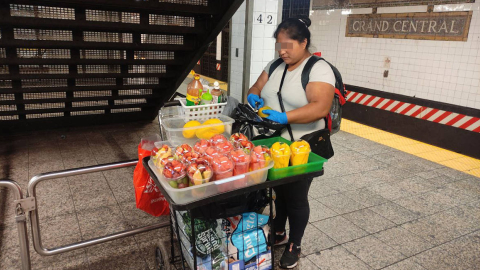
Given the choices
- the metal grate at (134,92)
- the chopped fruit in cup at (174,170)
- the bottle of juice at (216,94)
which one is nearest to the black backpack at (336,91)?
the bottle of juice at (216,94)

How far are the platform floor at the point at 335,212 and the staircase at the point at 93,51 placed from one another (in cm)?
71

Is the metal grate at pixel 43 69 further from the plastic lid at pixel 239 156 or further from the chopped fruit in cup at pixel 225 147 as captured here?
the plastic lid at pixel 239 156

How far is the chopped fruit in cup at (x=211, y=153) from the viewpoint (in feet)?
5.59

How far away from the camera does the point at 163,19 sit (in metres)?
4.11

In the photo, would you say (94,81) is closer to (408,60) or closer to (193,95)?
(193,95)

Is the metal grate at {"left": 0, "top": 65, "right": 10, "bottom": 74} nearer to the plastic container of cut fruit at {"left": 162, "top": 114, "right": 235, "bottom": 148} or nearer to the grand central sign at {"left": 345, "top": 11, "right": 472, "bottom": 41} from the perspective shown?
the plastic container of cut fruit at {"left": 162, "top": 114, "right": 235, "bottom": 148}

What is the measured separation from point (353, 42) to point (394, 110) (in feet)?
4.78

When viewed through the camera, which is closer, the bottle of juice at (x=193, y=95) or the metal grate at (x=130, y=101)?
the bottle of juice at (x=193, y=95)

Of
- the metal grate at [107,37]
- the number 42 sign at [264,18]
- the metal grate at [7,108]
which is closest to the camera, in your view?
the metal grate at [107,37]

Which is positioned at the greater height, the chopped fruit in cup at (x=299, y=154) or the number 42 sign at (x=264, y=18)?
the number 42 sign at (x=264, y=18)

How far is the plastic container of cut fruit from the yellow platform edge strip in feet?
12.0

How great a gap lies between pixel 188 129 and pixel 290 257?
1.17m

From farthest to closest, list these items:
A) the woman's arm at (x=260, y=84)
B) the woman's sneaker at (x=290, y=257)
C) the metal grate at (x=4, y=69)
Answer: the metal grate at (x=4, y=69) < the woman's arm at (x=260, y=84) < the woman's sneaker at (x=290, y=257)

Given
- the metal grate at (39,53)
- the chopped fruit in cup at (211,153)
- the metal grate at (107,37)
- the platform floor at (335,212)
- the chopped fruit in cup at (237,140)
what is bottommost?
the platform floor at (335,212)
